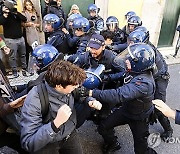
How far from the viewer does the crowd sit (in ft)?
7.15

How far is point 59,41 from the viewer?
493cm

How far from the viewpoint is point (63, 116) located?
6.86 ft

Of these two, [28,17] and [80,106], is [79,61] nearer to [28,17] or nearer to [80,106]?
[80,106]

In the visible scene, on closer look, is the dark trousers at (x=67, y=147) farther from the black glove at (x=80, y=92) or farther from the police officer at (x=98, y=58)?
the police officer at (x=98, y=58)

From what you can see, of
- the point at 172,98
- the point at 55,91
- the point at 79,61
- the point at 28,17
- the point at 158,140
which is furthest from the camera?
the point at 28,17

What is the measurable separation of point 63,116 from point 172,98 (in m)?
4.07

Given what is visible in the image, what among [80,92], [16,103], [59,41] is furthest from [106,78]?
[16,103]

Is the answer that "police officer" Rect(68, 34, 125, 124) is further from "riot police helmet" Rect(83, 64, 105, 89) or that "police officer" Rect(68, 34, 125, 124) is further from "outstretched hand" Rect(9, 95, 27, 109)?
"outstretched hand" Rect(9, 95, 27, 109)

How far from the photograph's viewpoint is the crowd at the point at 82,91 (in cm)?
218

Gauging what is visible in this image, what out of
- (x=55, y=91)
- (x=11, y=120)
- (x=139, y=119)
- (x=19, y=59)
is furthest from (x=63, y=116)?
(x=19, y=59)

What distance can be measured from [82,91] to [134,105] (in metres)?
0.74

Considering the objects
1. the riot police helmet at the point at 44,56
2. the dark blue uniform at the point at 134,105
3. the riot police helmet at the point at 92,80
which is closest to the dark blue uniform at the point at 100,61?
the riot police helmet at the point at 92,80

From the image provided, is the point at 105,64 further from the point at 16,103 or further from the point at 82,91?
the point at 16,103

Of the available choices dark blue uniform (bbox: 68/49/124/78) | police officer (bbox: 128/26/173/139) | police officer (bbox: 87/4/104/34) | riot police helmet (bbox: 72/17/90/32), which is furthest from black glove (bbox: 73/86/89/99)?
police officer (bbox: 87/4/104/34)
